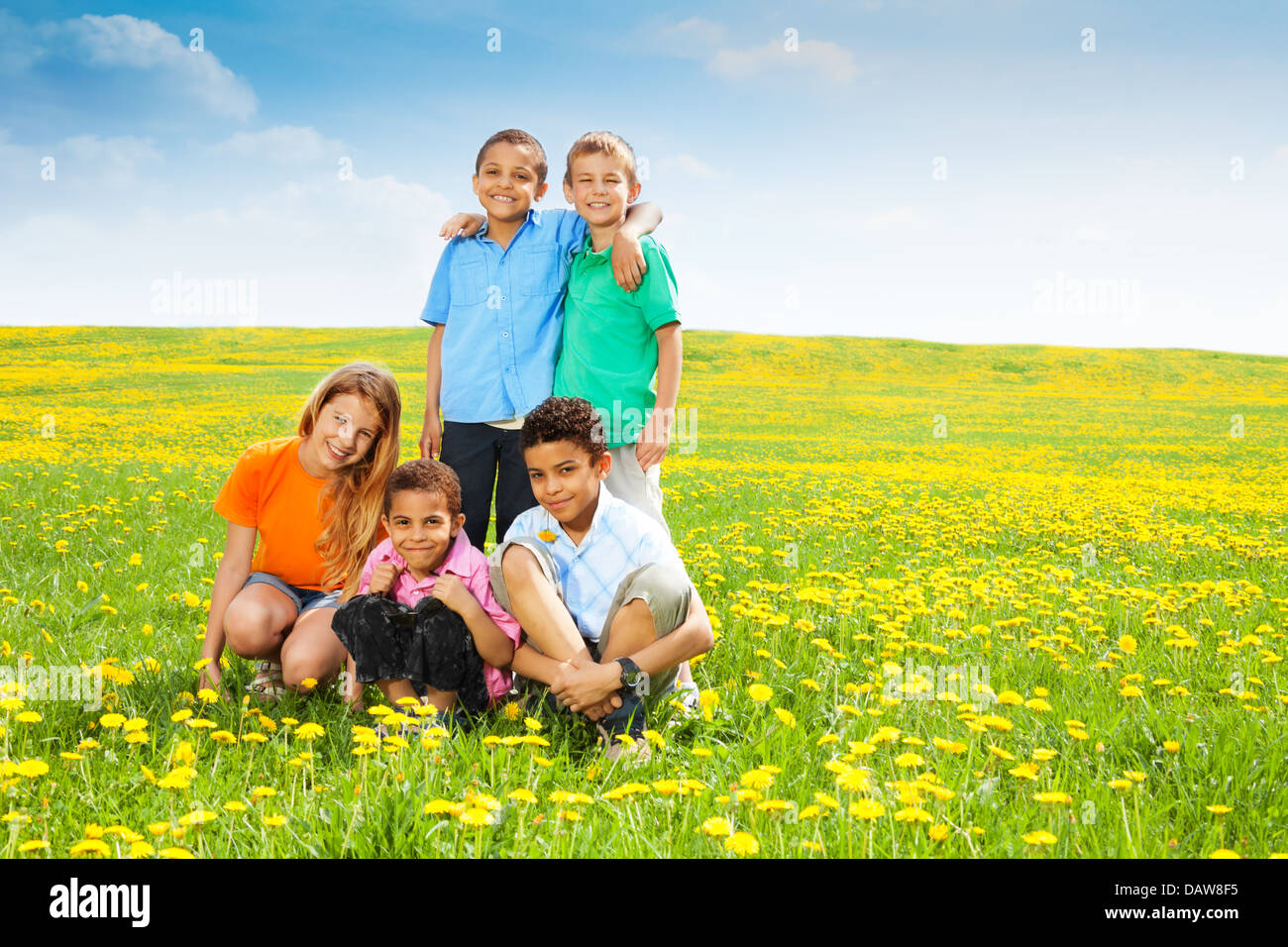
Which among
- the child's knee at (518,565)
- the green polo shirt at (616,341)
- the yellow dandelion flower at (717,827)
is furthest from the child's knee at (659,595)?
the yellow dandelion flower at (717,827)

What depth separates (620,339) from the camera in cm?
364

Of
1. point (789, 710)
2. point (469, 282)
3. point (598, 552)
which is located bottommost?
point (789, 710)

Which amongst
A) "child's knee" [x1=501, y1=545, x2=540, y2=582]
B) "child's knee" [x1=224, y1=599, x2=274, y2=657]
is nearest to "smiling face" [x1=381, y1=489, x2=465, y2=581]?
"child's knee" [x1=501, y1=545, x2=540, y2=582]

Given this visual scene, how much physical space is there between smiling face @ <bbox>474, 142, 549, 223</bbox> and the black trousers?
3.06 feet

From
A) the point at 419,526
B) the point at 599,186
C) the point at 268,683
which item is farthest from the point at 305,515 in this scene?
the point at 599,186

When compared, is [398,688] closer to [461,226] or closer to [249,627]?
[249,627]

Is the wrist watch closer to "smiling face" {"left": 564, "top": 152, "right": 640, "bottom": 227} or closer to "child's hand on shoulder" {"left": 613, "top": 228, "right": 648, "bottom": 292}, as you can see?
"child's hand on shoulder" {"left": 613, "top": 228, "right": 648, "bottom": 292}

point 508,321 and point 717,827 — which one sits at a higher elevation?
point 508,321

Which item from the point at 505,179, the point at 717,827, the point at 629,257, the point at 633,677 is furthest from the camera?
the point at 505,179

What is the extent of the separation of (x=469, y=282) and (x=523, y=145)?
0.63m

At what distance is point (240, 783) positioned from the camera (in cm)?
246

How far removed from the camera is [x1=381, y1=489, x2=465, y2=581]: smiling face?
3078 millimetres
